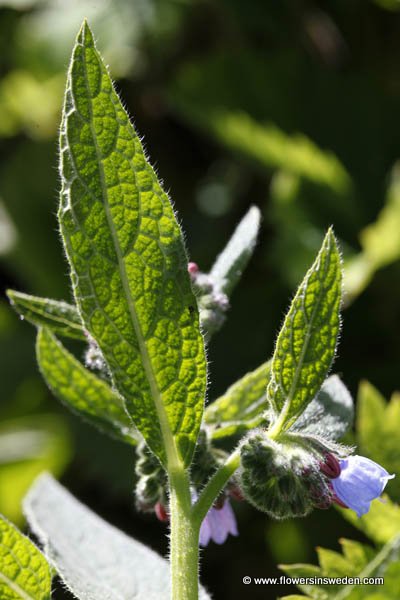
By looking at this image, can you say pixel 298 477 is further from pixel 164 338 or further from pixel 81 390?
pixel 81 390

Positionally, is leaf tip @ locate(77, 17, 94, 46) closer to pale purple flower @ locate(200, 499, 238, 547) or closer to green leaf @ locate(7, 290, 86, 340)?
green leaf @ locate(7, 290, 86, 340)

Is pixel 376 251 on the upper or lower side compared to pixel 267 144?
lower

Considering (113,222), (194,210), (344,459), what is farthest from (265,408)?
(194,210)

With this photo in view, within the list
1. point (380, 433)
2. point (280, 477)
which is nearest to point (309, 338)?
point (280, 477)

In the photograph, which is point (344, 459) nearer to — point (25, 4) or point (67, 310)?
point (67, 310)

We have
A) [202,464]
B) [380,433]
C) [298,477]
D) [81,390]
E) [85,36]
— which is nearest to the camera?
[85,36]

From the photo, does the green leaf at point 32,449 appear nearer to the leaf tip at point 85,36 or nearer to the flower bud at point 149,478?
the flower bud at point 149,478
